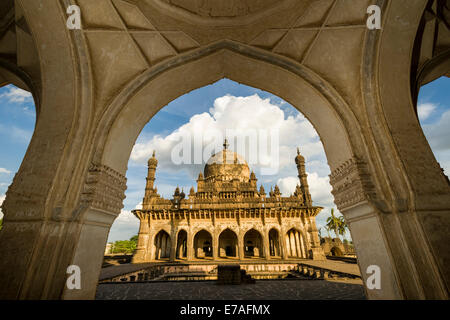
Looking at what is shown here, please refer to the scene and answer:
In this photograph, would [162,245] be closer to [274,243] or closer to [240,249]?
[240,249]

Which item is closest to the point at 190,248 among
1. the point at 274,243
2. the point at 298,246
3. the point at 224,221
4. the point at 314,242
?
the point at 224,221

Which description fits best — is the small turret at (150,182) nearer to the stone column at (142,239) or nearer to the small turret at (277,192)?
the stone column at (142,239)

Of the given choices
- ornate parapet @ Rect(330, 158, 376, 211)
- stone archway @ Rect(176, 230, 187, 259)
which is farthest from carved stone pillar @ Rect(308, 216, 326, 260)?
ornate parapet @ Rect(330, 158, 376, 211)

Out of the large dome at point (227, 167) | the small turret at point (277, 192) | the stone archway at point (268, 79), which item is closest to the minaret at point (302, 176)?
the small turret at point (277, 192)

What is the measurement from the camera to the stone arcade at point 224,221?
1877 cm

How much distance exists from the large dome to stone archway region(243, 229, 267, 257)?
6.68 metres

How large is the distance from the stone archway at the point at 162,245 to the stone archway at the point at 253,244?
859cm

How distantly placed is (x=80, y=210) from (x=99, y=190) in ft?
1.37

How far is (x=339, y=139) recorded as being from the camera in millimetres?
3740

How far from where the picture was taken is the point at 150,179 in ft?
68.7

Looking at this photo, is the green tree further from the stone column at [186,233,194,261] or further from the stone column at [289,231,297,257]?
the stone column at [289,231,297,257]

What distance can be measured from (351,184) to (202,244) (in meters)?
20.8

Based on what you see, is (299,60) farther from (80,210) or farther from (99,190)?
(80,210)
